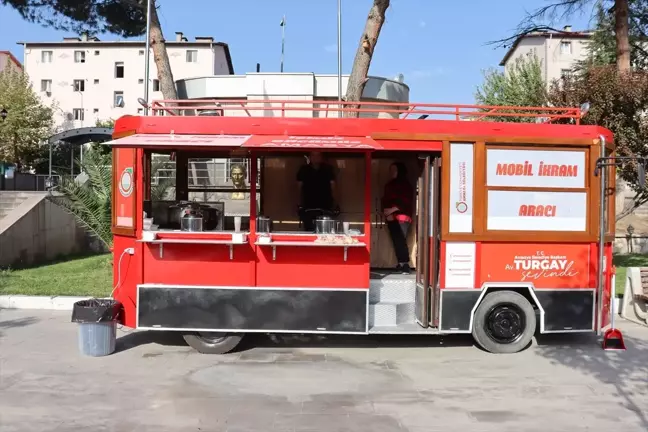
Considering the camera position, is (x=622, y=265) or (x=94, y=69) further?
(x=94, y=69)

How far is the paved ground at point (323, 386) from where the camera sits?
15.9ft

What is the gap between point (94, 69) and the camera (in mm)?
54594

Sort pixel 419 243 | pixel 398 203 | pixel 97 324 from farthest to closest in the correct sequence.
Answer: pixel 398 203 < pixel 419 243 < pixel 97 324

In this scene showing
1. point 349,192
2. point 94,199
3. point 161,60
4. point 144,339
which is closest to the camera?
point 144,339

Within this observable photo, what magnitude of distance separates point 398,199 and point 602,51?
1767 centimetres

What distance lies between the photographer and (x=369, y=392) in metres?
5.59

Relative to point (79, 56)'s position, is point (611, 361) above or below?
below

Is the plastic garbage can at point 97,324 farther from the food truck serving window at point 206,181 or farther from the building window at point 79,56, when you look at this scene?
the building window at point 79,56

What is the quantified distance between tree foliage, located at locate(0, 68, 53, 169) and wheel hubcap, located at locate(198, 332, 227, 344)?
32993mm

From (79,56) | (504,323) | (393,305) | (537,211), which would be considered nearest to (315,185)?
(393,305)

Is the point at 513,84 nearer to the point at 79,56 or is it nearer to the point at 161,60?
the point at 161,60

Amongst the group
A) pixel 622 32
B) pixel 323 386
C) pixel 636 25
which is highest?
pixel 636 25

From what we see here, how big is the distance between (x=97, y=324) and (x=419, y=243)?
13.1 feet

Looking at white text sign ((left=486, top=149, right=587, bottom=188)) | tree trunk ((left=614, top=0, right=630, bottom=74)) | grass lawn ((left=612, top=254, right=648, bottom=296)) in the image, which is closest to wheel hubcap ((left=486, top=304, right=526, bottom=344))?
white text sign ((left=486, top=149, right=587, bottom=188))
